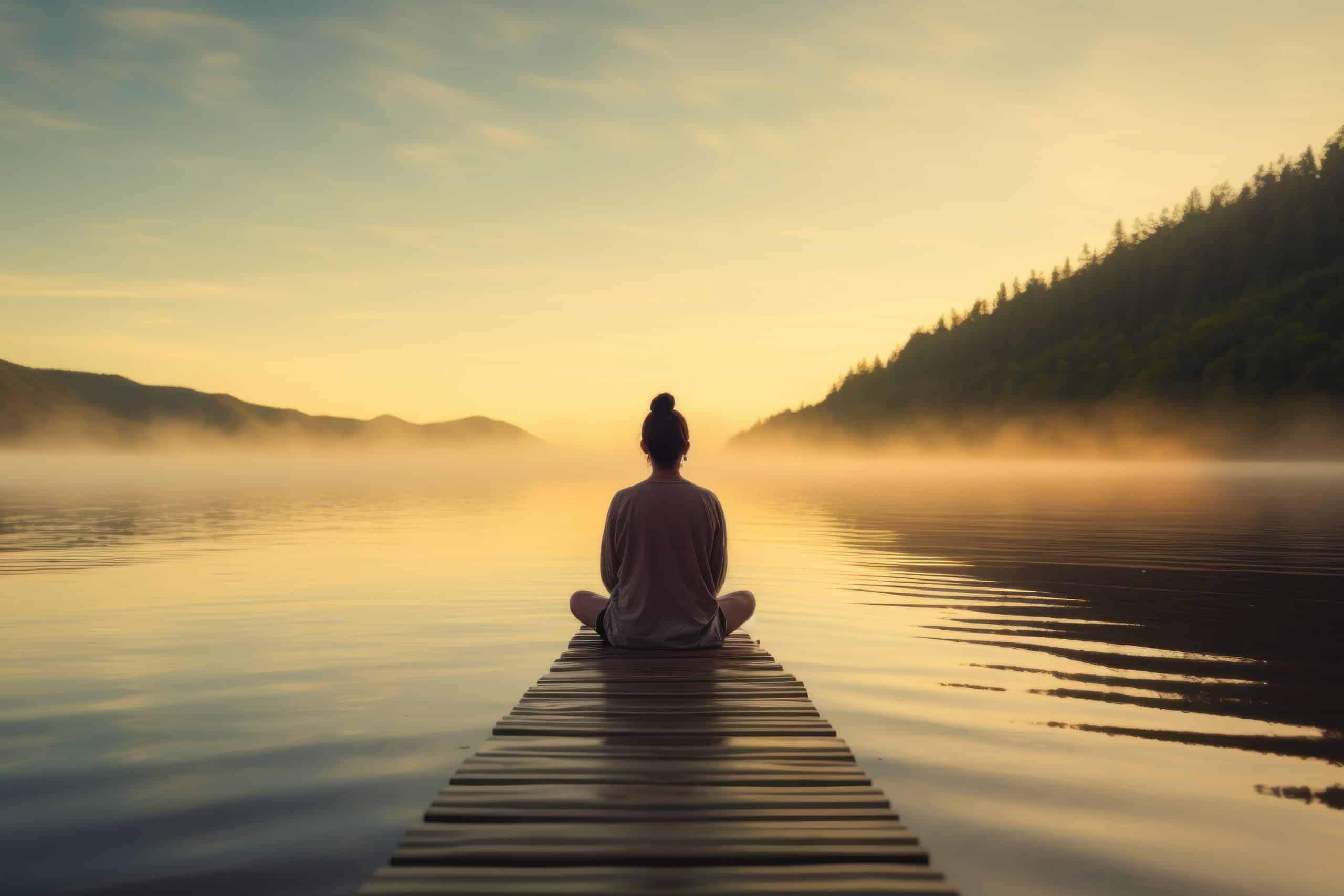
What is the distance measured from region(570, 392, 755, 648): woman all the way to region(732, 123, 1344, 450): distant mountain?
514 feet

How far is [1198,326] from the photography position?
514ft

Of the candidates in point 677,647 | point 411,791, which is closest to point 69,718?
point 411,791

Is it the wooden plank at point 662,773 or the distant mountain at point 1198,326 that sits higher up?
the distant mountain at point 1198,326

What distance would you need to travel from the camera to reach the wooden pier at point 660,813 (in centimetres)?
343

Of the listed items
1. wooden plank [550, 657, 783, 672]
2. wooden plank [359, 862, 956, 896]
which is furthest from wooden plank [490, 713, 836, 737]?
wooden plank [359, 862, 956, 896]

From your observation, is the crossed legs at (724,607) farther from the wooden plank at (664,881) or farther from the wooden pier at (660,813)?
the wooden plank at (664,881)

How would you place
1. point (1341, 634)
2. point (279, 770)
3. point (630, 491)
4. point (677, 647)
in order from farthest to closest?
1. point (1341, 634)
2. point (677, 647)
3. point (630, 491)
4. point (279, 770)

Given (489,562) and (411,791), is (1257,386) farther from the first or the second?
(411,791)

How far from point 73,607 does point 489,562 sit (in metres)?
8.28

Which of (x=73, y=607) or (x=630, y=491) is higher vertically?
(x=630, y=491)

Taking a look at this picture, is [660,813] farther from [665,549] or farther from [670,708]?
[665,549]

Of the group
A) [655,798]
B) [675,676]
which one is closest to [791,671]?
[675,676]

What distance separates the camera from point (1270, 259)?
16450 centimetres

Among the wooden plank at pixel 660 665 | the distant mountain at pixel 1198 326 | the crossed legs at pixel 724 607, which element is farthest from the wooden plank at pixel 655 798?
the distant mountain at pixel 1198 326
